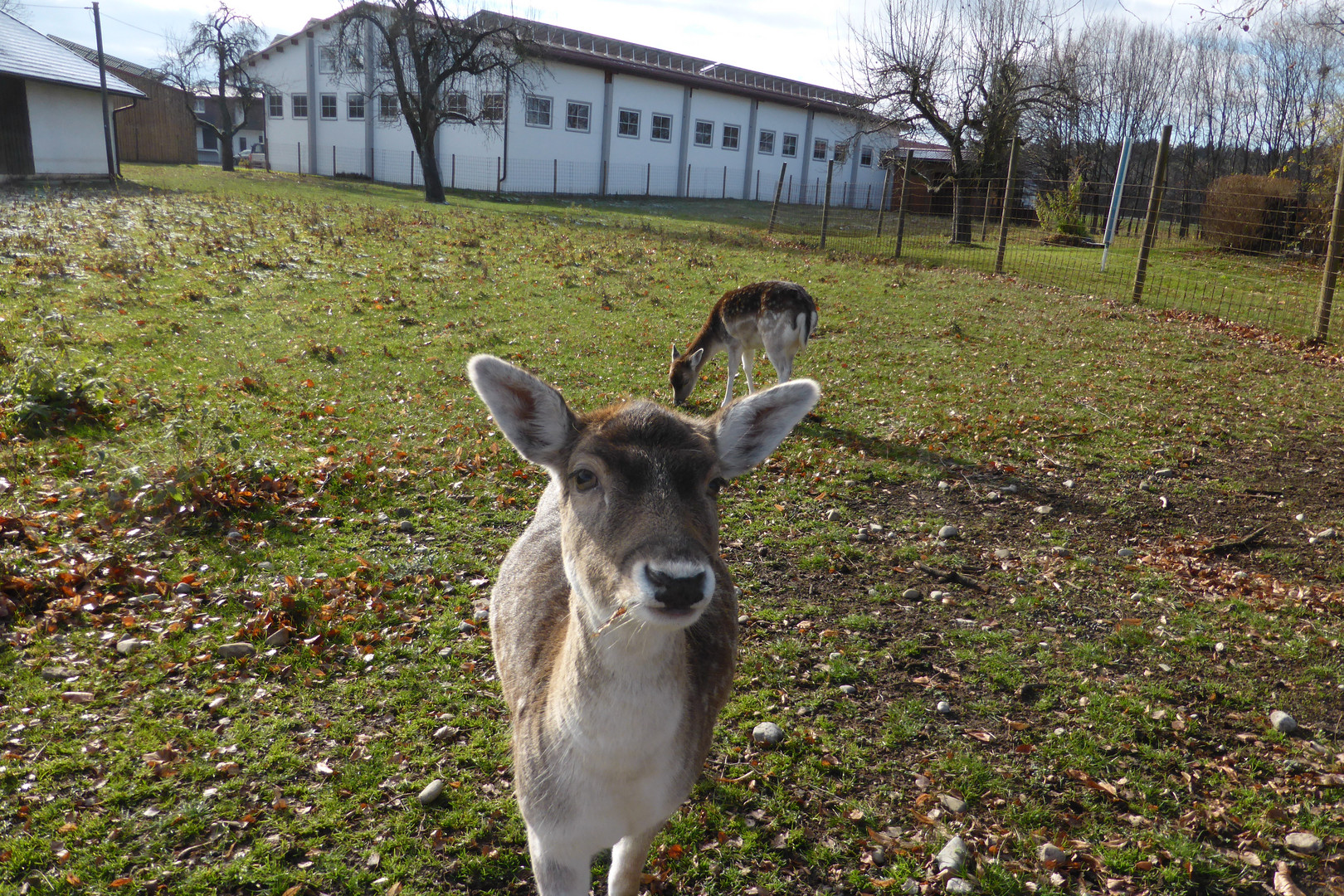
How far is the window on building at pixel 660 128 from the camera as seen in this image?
45.1 m

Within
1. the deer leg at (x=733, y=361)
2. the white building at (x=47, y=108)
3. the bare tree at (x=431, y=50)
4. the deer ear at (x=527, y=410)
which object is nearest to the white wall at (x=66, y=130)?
the white building at (x=47, y=108)

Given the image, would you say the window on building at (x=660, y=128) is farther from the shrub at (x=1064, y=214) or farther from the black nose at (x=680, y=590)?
the black nose at (x=680, y=590)

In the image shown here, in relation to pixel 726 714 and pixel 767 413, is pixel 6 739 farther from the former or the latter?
pixel 767 413

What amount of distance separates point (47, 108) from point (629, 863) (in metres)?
38.3

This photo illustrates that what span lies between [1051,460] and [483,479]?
6028 mm

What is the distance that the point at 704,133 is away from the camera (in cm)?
4778

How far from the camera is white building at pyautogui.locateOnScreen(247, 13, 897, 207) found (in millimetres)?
40375

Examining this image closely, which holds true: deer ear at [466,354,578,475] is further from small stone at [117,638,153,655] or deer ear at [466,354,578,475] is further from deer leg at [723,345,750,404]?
deer leg at [723,345,750,404]

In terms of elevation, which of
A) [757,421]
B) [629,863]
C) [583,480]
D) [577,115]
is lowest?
[629,863]

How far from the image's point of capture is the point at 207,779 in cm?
418

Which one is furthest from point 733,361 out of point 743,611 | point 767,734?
point 767,734

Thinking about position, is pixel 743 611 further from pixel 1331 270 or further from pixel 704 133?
pixel 704 133

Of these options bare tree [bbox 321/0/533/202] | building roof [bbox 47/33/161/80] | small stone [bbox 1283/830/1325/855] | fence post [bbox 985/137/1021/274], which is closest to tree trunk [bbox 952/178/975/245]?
fence post [bbox 985/137/1021/274]

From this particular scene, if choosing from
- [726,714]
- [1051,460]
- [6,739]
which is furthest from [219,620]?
[1051,460]
